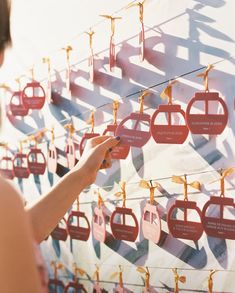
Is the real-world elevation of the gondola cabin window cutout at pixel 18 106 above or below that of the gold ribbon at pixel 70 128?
→ above

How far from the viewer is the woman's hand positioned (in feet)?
3.48

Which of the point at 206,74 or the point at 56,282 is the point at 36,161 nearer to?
the point at 56,282

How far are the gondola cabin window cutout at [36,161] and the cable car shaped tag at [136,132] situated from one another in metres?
0.40

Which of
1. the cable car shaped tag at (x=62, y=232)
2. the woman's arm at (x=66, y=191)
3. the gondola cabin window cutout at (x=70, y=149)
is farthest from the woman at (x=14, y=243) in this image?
the cable car shaped tag at (x=62, y=232)

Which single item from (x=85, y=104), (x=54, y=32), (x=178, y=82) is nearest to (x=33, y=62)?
(x=54, y=32)

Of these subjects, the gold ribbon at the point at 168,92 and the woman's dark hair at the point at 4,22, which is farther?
the gold ribbon at the point at 168,92

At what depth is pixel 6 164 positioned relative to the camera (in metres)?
1.72

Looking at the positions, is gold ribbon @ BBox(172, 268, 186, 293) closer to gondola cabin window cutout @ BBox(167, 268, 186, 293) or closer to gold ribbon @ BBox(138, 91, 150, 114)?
gondola cabin window cutout @ BBox(167, 268, 186, 293)

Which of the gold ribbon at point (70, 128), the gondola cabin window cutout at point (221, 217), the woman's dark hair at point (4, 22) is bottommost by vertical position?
the gondola cabin window cutout at point (221, 217)

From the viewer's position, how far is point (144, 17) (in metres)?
1.20

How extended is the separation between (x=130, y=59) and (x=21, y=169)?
60cm

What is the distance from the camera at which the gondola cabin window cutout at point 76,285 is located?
1442 mm

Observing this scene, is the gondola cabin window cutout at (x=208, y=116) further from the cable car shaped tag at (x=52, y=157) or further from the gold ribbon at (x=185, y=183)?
the cable car shaped tag at (x=52, y=157)

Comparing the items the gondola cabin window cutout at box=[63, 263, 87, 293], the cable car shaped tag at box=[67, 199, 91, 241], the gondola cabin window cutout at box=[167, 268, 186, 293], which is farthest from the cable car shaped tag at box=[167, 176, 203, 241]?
the gondola cabin window cutout at box=[63, 263, 87, 293]
